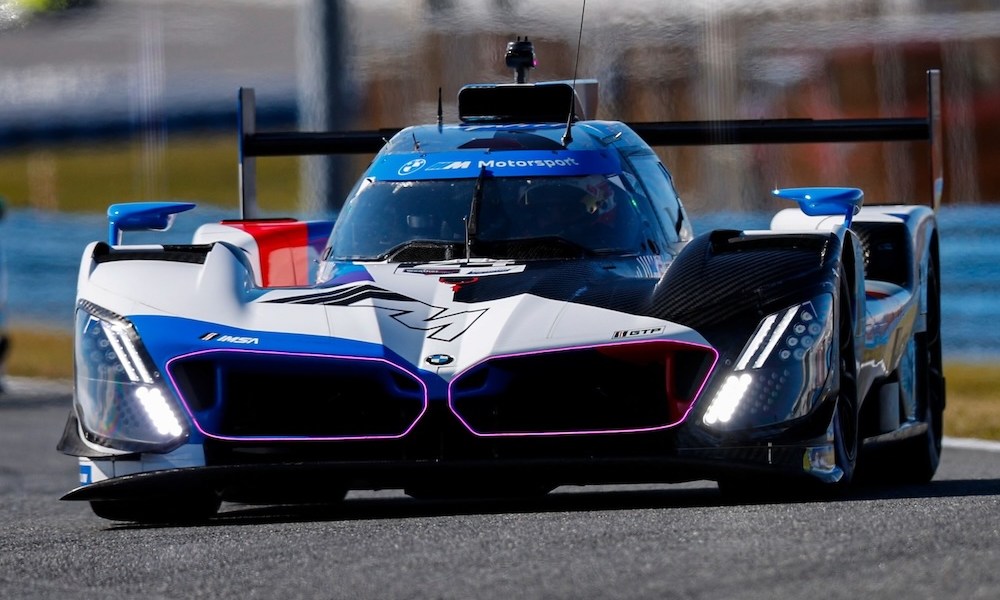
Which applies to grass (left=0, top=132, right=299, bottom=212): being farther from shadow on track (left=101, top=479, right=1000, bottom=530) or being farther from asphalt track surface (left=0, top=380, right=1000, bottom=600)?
asphalt track surface (left=0, top=380, right=1000, bottom=600)

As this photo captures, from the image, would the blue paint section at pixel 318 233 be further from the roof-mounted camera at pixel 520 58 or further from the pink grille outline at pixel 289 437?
the pink grille outline at pixel 289 437

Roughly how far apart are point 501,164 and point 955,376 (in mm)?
9761

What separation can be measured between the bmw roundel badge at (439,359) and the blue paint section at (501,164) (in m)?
1.64

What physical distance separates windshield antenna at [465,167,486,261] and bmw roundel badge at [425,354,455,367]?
111cm

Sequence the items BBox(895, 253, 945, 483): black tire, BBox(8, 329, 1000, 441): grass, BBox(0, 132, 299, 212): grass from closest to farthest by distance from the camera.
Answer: BBox(895, 253, 945, 483): black tire → BBox(8, 329, 1000, 441): grass → BBox(0, 132, 299, 212): grass

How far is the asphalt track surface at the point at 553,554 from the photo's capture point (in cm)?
424

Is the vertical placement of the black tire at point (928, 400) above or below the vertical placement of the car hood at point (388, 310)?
below

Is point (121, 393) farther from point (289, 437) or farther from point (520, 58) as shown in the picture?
point (520, 58)

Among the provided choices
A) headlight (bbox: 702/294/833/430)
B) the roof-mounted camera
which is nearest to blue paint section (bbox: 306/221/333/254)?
the roof-mounted camera

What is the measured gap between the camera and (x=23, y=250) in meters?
22.4

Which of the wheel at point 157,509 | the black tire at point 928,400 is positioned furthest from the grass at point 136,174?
the wheel at point 157,509

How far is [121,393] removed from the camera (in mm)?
6090

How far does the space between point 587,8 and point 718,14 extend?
1.56 meters

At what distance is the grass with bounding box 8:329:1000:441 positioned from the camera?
13.0 metres
